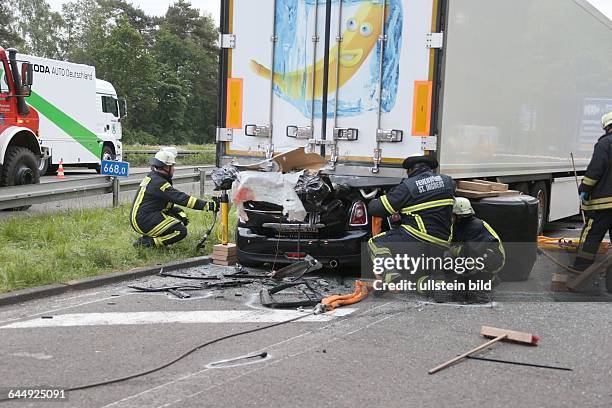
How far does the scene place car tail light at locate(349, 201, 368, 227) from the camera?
6891 mm

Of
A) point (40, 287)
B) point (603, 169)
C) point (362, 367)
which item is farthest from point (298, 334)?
point (603, 169)

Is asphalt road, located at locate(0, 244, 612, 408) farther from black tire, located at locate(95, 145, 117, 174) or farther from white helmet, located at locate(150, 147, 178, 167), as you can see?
black tire, located at locate(95, 145, 117, 174)

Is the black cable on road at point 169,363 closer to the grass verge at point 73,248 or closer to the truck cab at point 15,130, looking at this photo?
the grass verge at point 73,248

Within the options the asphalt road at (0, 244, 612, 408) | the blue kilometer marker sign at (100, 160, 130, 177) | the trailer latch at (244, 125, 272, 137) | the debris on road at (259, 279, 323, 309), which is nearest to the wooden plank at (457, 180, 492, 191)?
the asphalt road at (0, 244, 612, 408)

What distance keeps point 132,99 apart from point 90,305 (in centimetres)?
4495

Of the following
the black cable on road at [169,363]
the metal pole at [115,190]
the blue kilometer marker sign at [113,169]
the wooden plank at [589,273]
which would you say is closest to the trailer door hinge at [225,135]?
the black cable on road at [169,363]

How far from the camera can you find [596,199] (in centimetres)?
706

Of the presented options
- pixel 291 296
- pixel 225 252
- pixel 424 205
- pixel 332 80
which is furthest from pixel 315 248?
pixel 332 80

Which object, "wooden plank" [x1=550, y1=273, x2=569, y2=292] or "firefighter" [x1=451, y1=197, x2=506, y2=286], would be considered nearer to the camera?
"firefighter" [x1=451, y1=197, x2=506, y2=286]

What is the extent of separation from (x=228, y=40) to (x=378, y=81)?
190 centimetres

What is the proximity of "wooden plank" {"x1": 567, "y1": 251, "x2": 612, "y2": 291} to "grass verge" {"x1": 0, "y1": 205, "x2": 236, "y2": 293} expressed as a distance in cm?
421

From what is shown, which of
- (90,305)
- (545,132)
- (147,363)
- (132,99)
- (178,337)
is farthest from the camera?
(132,99)

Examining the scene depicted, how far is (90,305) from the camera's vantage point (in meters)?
5.76

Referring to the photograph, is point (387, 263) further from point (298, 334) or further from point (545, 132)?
point (545, 132)
